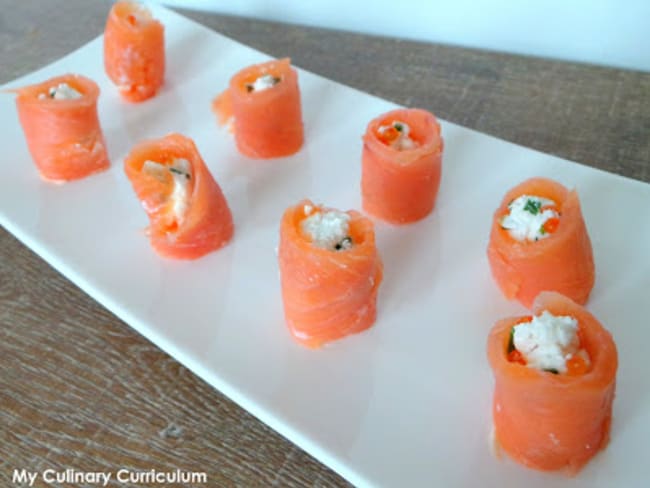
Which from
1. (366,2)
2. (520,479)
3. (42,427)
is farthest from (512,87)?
(42,427)

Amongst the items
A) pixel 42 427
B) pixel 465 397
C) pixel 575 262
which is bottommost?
pixel 42 427

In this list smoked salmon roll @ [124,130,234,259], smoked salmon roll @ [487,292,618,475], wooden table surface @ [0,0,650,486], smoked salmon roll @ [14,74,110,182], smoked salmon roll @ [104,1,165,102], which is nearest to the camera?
smoked salmon roll @ [487,292,618,475]

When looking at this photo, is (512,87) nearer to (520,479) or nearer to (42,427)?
(520,479)

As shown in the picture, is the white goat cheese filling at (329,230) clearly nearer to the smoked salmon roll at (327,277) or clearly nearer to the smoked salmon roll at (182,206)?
the smoked salmon roll at (327,277)

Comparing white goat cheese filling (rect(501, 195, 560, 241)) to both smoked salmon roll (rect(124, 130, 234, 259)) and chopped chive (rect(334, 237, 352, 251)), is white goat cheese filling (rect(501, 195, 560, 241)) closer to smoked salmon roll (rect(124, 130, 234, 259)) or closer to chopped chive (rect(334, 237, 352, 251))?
chopped chive (rect(334, 237, 352, 251))

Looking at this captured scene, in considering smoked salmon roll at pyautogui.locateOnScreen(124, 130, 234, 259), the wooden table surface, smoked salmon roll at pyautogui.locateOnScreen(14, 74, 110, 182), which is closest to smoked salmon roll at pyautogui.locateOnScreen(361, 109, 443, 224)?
smoked salmon roll at pyautogui.locateOnScreen(124, 130, 234, 259)

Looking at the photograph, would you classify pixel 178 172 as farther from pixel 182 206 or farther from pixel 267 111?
pixel 267 111
